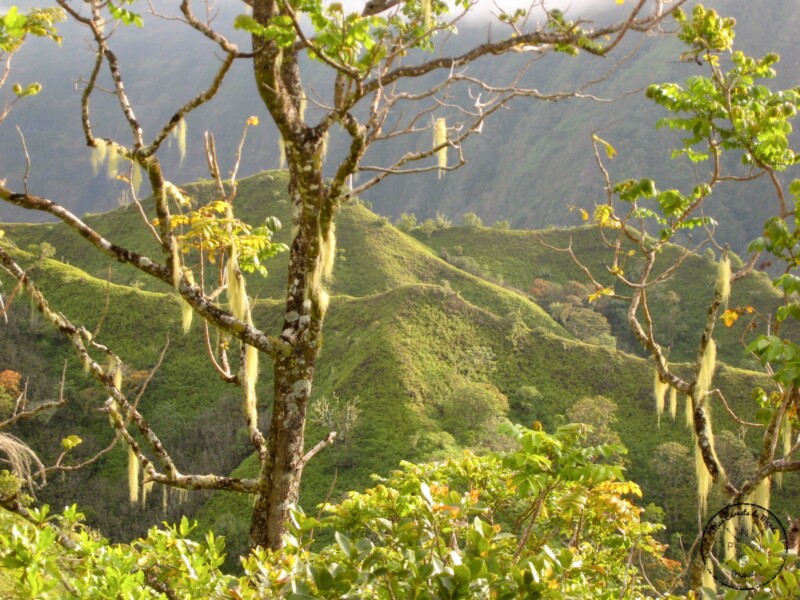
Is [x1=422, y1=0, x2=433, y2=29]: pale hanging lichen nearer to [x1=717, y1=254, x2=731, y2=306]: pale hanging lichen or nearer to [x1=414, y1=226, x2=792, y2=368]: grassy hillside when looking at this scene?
[x1=717, y1=254, x2=731, y2=306]: pale hanging lichen

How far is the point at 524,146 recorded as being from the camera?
150m

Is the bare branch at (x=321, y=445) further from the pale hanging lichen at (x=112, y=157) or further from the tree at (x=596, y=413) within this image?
the tree at (x=596, y=413)

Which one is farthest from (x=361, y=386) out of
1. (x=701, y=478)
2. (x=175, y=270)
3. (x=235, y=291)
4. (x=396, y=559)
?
(x=396, y=559)

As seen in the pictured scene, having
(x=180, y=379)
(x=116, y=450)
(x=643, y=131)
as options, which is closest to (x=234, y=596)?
(x=116, y=450)

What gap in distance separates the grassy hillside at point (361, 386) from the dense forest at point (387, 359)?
137mm

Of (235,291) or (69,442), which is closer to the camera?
(235,291)

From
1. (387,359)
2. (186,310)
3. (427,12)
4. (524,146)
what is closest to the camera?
(427,12)

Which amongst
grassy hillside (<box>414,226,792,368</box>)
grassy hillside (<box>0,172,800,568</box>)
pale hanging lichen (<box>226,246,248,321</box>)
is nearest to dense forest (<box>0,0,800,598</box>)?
pale hanging lichen (<box>226,246,248,321</box>)

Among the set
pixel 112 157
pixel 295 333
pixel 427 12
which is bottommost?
pixel 295 333

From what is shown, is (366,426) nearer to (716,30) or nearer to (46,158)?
(716,30)

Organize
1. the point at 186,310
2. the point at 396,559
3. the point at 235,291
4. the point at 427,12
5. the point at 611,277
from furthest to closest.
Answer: the point at 611,277
the point at 186,310
the point at 235,291
the point at 427,12
the point at 396,559

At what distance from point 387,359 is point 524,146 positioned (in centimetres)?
13309

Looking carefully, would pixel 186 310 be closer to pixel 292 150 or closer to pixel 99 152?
pixel 99 152

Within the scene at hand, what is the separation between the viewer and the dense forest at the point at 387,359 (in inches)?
110
